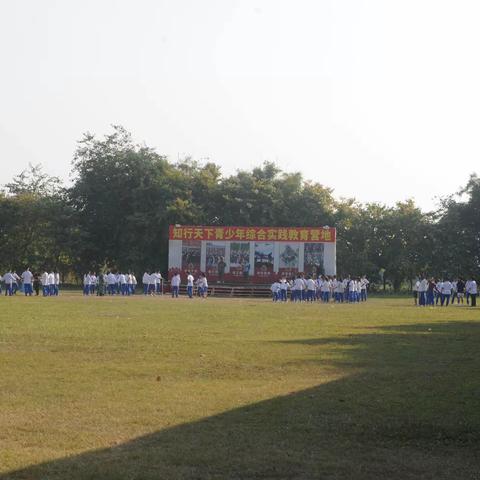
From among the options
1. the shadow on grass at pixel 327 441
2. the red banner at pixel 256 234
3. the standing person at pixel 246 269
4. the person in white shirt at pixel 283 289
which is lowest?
the shadow on grass at pixel 327 441

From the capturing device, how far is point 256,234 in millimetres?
52000

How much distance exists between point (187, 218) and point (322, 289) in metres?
16.7

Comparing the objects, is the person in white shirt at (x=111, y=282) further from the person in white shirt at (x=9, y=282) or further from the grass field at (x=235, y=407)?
the grass field at (x=235, y=407)

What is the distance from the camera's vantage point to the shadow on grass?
22.2 ft

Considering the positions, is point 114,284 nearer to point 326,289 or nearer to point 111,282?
point 111,282

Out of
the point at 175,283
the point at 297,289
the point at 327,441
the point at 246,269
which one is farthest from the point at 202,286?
the point at 327,441

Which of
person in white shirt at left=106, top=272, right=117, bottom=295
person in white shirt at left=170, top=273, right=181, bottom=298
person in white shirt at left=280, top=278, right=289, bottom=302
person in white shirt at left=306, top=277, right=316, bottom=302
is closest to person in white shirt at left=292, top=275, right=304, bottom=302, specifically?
person in white shirt at left=306, top=277, right=316, bottom=302

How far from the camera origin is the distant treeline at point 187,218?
60.6 metres

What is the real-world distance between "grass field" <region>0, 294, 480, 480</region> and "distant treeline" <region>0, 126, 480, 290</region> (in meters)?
43.2

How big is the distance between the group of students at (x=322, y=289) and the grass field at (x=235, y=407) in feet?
88.8

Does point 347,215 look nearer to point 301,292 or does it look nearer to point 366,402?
point 301,292

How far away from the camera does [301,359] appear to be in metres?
14.2

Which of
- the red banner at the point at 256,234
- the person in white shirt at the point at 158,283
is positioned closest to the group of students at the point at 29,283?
the person in white shirt at the point at 158,283

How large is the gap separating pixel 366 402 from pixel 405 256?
52.6 metres
